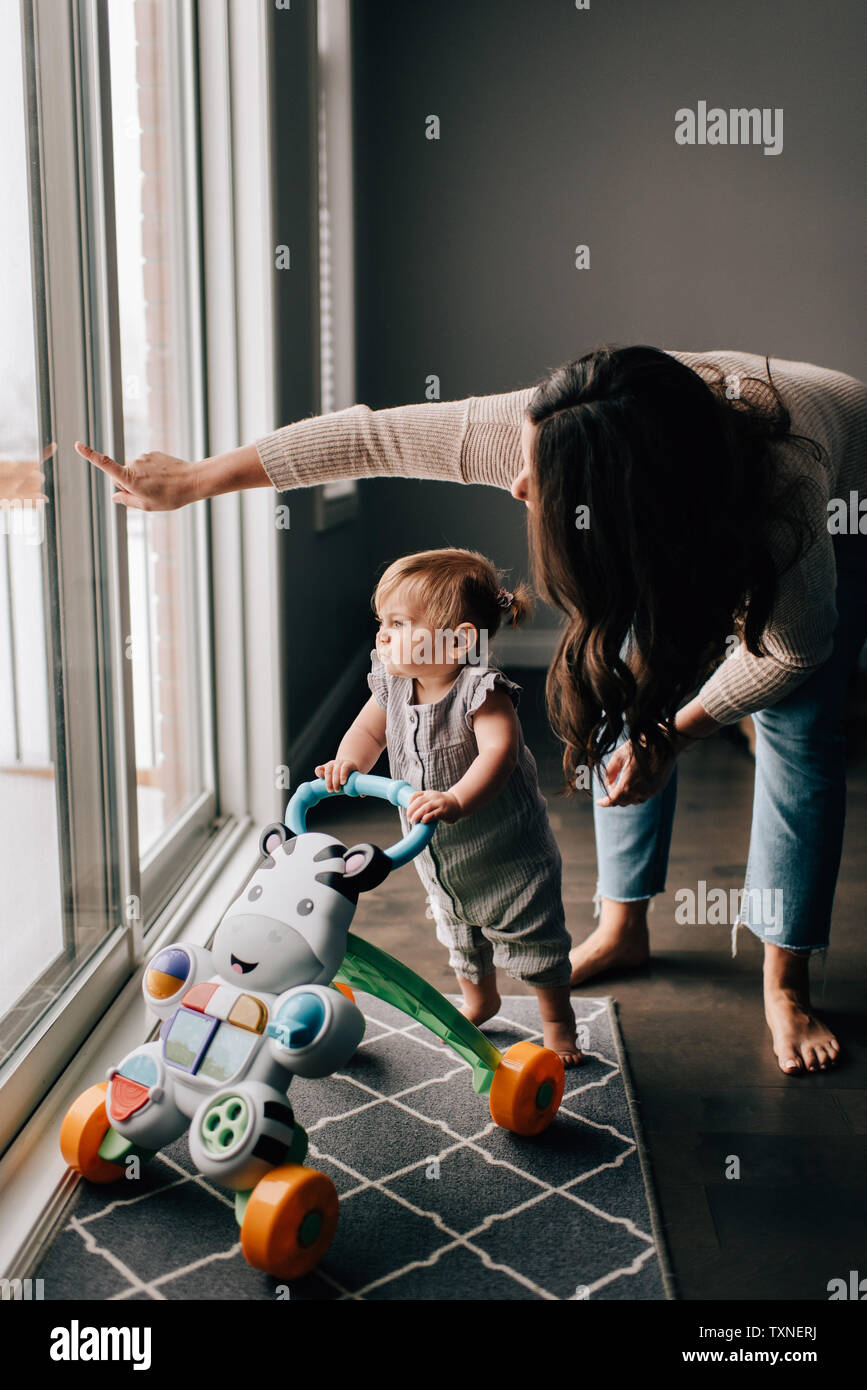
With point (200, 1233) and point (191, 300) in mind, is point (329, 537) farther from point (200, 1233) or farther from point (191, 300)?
→ point (200, 1233)

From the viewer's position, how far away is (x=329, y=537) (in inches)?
129

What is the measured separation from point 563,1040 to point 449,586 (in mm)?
663

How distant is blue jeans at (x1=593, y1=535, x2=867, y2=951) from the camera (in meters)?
1.54

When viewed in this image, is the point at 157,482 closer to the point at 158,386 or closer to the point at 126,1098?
the point at 126,1098

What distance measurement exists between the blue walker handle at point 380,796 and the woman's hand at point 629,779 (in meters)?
0.31

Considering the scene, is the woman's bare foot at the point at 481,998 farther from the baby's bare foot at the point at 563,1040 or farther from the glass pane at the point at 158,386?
the glass pane at the point at 158,386

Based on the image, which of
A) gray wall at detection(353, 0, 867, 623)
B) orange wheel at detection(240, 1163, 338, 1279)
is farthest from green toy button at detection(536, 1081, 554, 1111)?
gray wall at detection(353, 0, 867, 623)

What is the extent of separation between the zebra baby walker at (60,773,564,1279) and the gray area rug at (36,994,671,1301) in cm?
6

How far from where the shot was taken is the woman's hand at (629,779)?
4.75 ft

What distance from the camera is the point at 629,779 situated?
146 cm

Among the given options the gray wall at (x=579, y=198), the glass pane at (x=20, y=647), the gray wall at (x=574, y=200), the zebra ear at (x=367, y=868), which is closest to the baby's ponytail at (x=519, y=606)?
the zebra ear at (x=367, y=868)

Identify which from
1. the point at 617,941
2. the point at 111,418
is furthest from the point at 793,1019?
the point at 111,418
